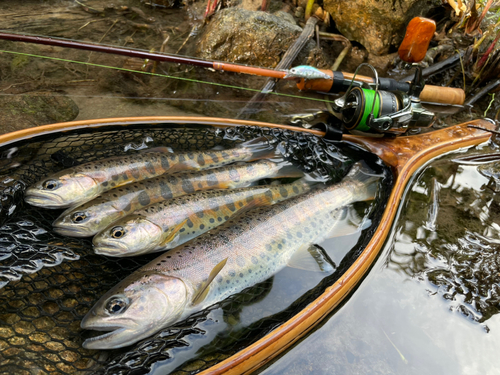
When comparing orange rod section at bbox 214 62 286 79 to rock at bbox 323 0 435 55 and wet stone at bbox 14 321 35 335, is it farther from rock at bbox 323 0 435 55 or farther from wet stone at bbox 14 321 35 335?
rock at bbox 323 0 435 55

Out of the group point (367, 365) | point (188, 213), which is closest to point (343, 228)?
point (367, 365)

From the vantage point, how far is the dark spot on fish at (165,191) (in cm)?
259

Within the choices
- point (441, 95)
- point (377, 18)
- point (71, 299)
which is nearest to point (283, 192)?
point (71, 299)

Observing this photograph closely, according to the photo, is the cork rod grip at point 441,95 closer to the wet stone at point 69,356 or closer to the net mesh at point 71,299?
the net mesh at point 71,299

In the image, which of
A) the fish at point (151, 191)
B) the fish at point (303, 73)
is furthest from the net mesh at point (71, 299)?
the fish at point (303, 73)

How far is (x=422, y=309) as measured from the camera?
224cm

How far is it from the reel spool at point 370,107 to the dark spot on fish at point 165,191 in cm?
180

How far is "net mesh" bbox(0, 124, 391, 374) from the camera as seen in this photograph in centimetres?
166

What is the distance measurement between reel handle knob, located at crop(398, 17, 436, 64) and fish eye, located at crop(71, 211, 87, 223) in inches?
136

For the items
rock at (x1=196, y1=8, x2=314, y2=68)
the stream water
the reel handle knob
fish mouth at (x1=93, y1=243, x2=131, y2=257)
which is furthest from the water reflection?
rock at (x1=196, y1=8, x2=314, y2=68)

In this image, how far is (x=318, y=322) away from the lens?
2.09 m

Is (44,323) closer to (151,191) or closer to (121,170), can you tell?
(151,191)

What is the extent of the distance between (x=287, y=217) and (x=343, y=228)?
0.51 meters

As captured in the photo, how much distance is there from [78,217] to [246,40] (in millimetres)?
3793
